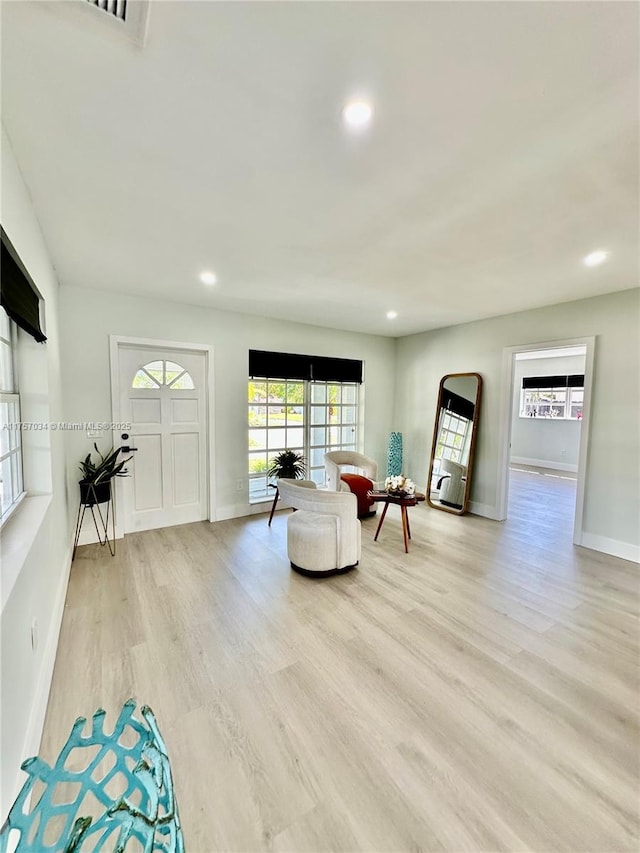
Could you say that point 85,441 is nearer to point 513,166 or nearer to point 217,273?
point 217,273

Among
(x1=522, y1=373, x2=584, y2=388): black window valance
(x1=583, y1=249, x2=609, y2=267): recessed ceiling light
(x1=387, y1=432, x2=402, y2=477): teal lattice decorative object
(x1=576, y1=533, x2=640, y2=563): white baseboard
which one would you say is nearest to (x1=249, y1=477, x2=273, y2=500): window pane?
(x1=387, y1=432, x2=402, y2=477): teal lattice decorative object

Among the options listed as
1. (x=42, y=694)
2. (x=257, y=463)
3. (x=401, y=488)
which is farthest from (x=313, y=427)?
(x=42, y=694)

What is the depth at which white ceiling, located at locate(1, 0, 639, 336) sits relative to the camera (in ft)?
3.42

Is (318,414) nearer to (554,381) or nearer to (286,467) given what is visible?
(286,467)

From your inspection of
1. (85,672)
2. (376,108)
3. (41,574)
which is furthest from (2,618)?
(376,108)

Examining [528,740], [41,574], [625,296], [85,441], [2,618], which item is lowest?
[528,740]

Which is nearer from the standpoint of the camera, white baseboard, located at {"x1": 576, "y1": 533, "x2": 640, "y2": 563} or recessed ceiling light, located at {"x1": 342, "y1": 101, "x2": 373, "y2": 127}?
recessed ceiling light, located at {"x1": 342, "y1": 101, "x2": 373, "y2": 127}

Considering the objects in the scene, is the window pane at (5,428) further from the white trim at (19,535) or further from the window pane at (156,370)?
the window pane at (156,370)

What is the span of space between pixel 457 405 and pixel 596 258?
254cm

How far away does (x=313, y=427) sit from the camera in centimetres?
523

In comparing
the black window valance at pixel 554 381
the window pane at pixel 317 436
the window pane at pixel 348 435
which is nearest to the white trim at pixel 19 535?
the window pane at pixel 317 436

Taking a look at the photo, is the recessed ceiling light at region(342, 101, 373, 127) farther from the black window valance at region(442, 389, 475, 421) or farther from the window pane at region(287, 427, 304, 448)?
the black window valance at region(442, 389, 475, 421)

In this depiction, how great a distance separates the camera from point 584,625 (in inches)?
94.2

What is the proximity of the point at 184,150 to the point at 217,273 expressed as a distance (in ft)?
4.97
